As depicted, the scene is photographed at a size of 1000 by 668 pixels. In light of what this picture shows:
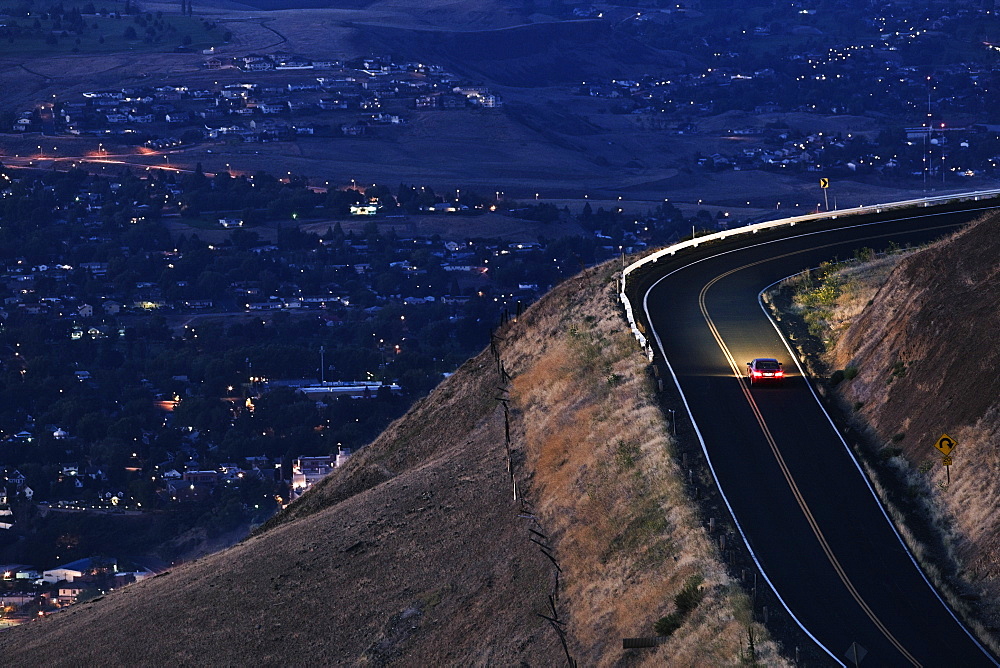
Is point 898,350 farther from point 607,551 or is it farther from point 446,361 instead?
point 446,361

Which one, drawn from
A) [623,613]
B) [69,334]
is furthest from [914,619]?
[69,334]

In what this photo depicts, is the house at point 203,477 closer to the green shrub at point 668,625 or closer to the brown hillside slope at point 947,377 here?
the brown hillside slope at point 947,377

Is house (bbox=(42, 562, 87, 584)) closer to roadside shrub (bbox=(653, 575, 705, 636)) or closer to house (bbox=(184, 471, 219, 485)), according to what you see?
house (bbox=(184, 471, 219, 485))

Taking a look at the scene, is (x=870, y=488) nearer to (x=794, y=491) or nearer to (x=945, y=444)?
(x=794, y=491)

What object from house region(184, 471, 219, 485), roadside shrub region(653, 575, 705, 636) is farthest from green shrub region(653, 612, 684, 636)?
house region(184, 471, 219, 485)

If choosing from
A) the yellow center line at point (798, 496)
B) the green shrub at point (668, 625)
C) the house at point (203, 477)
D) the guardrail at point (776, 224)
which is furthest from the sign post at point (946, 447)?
the house at point (203, 477)

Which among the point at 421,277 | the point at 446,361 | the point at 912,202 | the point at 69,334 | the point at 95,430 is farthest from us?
the point at 421,277
